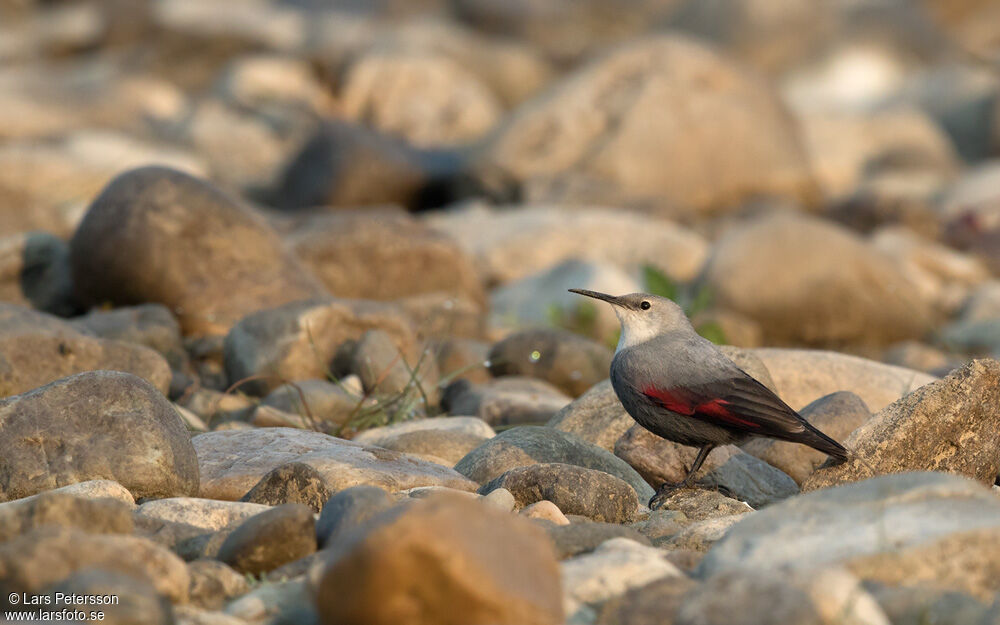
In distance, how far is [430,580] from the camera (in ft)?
9.66

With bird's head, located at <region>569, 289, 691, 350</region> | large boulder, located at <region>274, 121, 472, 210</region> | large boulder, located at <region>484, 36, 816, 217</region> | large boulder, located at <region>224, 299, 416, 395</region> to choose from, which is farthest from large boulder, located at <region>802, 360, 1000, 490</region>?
large boulder, located at <region>274, 121, 472, 210</region>

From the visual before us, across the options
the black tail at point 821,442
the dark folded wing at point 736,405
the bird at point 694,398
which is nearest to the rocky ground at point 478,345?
the black tail at point 821,442

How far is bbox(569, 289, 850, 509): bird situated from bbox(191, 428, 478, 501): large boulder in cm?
89

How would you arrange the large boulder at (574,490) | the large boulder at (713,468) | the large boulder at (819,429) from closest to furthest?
the large boulder at (574,490) < the large boulder at (713,468) < the large boulder at (819,429)

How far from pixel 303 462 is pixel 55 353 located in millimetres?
2443

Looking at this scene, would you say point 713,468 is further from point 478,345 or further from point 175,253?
point 175,253

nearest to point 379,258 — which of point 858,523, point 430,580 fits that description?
point 858,523

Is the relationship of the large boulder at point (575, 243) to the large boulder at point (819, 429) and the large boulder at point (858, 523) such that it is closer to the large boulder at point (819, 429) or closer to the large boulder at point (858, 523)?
the large boulder at point (819, 429)

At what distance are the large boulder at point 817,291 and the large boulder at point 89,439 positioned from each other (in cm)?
816

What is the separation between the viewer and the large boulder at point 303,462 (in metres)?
4.84

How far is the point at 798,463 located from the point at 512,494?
6.65ft

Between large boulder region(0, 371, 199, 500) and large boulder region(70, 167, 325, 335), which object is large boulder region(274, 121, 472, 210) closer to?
large boulder region(70, 167, 325, 335)

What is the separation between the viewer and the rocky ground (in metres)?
3.29

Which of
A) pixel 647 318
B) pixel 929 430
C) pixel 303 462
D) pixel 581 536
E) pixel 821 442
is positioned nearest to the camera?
pixel 581 536
